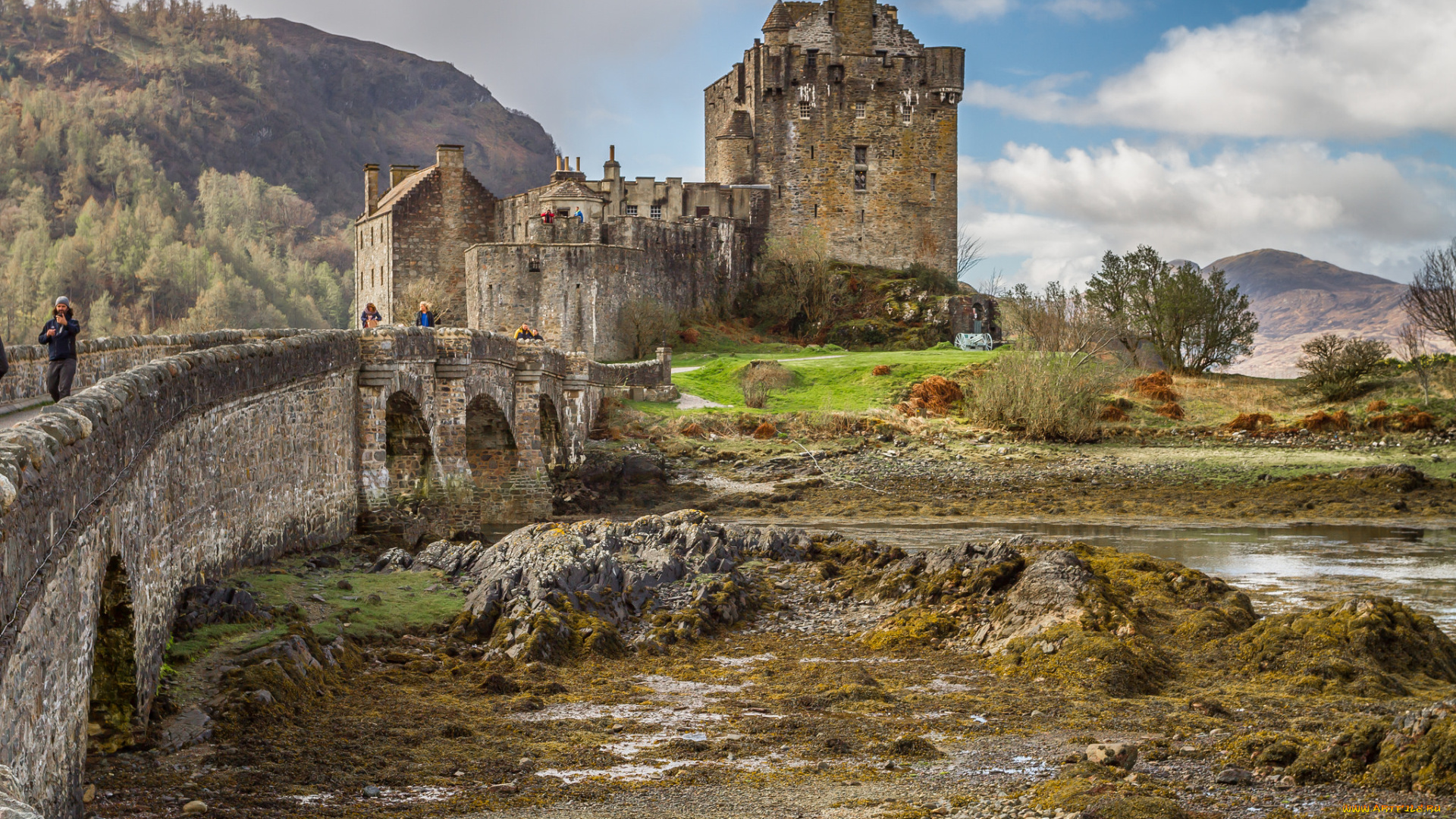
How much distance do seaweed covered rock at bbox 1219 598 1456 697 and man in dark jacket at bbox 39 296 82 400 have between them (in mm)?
12927

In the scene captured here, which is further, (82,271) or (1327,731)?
(82,271)

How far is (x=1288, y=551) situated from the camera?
2331 centimetres

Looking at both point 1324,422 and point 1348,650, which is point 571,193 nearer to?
point 1324,422

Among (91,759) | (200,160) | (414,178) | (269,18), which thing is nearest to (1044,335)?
(414,178)

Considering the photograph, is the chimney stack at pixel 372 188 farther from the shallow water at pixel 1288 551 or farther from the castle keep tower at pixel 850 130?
the shallow water at pixel 1288 551

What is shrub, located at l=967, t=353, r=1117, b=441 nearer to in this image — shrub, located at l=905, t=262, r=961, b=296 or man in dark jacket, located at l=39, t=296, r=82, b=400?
shrub, located at l=905, t=262, r=961, b=296

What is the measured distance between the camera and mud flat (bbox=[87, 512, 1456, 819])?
A: 898cm

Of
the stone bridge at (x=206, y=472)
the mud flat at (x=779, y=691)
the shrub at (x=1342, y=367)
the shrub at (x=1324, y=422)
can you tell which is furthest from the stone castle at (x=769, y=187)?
the mud flat at (x=779, y=691)

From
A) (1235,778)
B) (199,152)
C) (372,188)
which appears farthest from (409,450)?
(199,152)

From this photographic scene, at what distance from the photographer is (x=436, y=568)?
18.3 metres

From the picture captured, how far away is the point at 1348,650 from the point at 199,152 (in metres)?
137

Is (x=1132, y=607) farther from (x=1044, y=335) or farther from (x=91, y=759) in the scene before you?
(x=1044, y=335)

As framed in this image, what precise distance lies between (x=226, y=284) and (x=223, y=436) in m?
89.3

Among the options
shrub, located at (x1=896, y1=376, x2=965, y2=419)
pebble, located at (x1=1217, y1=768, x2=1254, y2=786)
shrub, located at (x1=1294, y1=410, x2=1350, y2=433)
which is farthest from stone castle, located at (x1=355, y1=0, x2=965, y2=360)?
pebble, located at (x1=1217, y1=768, x2=1254, y2=786)
